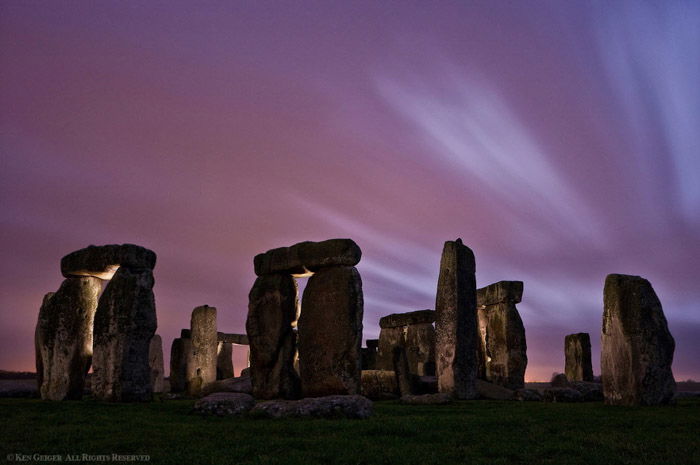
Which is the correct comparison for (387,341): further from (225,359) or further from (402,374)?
(402,374)

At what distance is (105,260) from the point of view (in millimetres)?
12344

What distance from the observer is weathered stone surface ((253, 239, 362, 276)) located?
1284 centimetres

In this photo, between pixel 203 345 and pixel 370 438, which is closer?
pixel 370 438

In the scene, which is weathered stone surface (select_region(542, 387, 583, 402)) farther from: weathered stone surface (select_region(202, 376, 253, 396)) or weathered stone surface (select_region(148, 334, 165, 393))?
weathered stone surface (select_region(148, 334, 165, 393))

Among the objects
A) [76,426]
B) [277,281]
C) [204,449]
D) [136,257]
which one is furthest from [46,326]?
[204,449]

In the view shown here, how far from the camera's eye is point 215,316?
72.4 ft

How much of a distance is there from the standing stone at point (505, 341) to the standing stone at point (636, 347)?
8438 mm

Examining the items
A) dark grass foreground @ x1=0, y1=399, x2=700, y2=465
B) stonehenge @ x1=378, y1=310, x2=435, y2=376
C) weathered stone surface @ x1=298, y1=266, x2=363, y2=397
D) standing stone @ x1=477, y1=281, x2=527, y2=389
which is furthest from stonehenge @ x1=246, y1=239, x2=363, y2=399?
stonehenge @ x1=378, y1=310, x2=435, y2=376

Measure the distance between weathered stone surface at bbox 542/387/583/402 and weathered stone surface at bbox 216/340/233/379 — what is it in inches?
759

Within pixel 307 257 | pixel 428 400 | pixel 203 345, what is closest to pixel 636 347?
pixel 428 400

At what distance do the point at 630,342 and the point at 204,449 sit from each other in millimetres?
8331

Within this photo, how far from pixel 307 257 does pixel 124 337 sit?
4308 millimetres

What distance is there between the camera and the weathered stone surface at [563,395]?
1273 cm

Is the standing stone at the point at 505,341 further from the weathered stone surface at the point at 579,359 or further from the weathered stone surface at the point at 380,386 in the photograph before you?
the weathered stone surface at the point at 380,386
